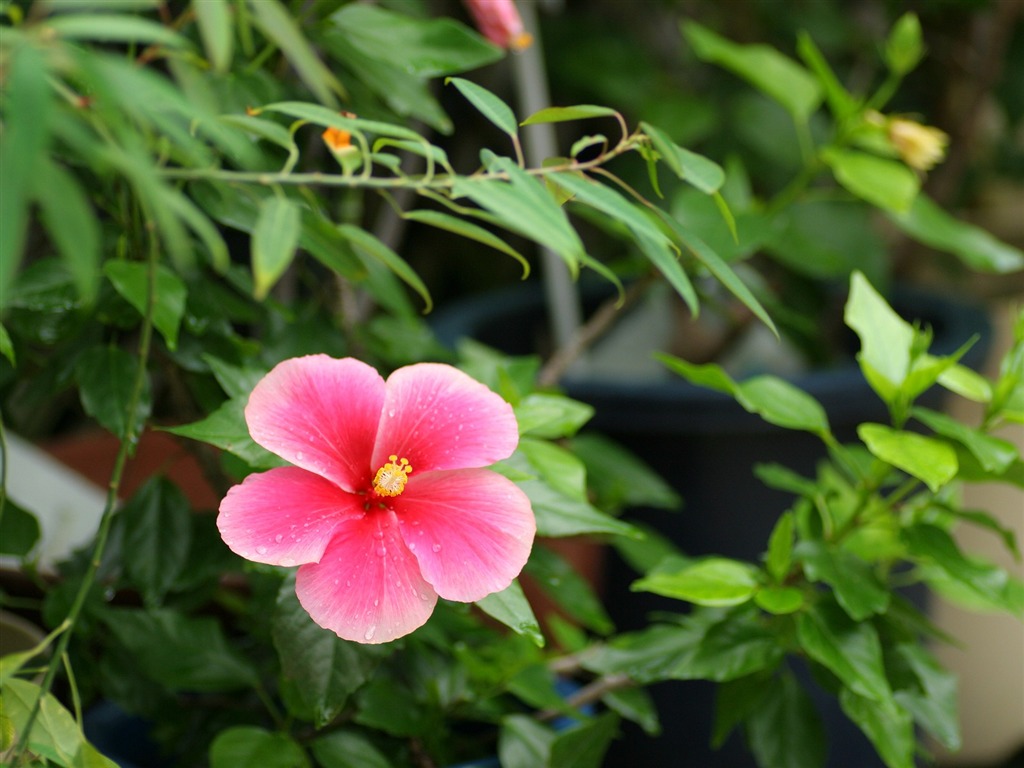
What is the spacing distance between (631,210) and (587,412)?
0.55ft

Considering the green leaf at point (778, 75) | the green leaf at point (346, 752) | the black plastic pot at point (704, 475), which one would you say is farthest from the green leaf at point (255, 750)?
the green leaf at point (778, 75)

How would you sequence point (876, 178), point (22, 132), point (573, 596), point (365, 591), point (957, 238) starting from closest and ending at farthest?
point (22, 132), point (365, 591), point (573, 596), point (876, 178), point (957, 238)

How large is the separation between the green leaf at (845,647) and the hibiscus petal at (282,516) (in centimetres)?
20

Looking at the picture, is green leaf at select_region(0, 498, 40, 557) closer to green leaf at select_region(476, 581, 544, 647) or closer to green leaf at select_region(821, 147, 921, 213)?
green leaf at select_region(476, 581, 544, 647)

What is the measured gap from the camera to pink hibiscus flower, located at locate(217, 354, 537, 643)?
339 mm

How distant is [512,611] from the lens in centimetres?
37

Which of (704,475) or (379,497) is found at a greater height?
(379,497)

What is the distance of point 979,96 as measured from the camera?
3.63 feet

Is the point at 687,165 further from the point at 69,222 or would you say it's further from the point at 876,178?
the point at 876,178

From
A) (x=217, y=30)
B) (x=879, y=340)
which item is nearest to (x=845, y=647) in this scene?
(x=879, y=340)

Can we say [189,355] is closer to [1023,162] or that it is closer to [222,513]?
[222,513]

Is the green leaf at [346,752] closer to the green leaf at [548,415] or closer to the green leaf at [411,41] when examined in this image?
the green leaf at [548,415]

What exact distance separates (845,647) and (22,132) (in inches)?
14.4

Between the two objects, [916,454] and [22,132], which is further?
[916,454]
